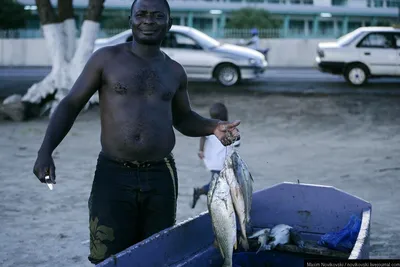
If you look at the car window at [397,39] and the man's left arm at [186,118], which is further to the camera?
the car window at [397,39]

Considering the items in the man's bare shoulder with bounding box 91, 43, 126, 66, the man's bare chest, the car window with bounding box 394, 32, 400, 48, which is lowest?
the car window with bounding box 394, 32, 400, 48

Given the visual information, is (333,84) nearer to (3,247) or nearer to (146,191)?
(3,247)

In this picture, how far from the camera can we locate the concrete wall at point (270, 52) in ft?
93.5

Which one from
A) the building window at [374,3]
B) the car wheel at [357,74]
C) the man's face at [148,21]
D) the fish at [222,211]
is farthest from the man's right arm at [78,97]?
the building window at [374,3]

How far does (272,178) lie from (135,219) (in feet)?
18.4

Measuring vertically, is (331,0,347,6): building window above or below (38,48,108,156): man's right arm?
below

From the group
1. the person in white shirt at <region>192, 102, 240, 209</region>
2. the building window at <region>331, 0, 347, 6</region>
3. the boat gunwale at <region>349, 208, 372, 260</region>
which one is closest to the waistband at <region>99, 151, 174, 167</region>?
the boat gunwale at <region>349, 208, 372, 260</region>

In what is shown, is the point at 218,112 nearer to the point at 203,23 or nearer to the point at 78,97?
the point at 78,97

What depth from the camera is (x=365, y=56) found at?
19031mm

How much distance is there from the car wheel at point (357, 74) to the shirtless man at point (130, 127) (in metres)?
15.7

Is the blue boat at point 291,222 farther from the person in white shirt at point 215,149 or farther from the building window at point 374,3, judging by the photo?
the building window at point 374,3

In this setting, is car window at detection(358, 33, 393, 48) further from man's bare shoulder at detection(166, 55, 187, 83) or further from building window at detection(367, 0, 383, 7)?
building window at detection(367, 0, 383, 7)

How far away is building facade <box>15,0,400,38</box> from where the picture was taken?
4091 centimetres

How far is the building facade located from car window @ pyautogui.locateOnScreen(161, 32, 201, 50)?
2122 cm
